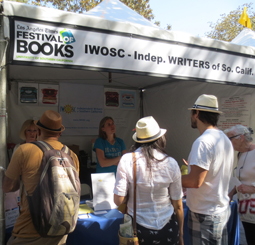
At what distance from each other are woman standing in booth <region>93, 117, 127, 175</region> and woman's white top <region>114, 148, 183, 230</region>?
4.77 ft

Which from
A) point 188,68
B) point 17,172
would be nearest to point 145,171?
point 17,172

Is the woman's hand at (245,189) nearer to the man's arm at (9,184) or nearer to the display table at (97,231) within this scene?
the display table at (97,231)

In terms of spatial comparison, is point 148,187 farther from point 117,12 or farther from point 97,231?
point 117,12

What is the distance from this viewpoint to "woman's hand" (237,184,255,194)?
7.44ft

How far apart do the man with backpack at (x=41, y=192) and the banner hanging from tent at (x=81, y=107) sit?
3381 millimetres

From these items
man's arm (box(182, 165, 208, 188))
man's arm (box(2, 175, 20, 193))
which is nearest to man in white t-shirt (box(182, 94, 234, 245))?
man's arm (box(182, 165, 208, 188))

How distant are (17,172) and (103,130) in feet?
5.74

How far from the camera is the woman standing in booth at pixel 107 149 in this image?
9.65 feet

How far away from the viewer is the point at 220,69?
2820 millimetres

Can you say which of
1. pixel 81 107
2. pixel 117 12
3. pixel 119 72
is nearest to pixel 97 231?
pixel 119 72

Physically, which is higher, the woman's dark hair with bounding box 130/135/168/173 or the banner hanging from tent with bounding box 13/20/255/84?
the banner hanging from tent with bounding box 13/20/255/84

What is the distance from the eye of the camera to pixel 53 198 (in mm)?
1425

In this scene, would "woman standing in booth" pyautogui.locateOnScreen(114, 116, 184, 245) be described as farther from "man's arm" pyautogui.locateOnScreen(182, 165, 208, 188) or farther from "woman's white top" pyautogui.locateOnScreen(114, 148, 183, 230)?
"man's arm" pyautogui.locateOnScreen(182, 165, 208, 188)

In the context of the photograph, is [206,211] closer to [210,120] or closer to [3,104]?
[210,120]
